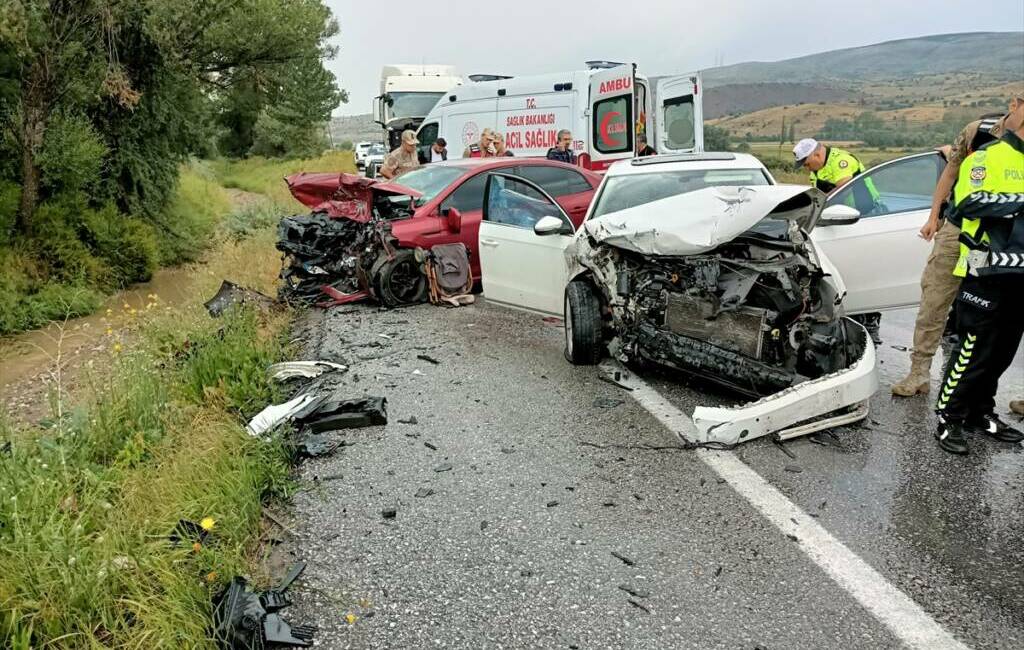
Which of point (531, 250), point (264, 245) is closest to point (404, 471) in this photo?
point (531, 250)

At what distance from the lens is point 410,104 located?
2216 cm

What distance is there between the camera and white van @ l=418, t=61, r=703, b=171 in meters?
12.5

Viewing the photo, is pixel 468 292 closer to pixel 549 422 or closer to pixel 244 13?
pixel 549 422

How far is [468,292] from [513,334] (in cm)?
161

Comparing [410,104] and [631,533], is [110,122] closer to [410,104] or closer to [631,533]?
[410,104]

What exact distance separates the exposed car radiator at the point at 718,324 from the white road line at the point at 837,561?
0.60 metres

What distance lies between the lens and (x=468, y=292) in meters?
8.34

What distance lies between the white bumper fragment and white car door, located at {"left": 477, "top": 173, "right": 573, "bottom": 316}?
7.14 ft

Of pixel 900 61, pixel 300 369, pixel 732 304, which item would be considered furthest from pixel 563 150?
pixel 900 61

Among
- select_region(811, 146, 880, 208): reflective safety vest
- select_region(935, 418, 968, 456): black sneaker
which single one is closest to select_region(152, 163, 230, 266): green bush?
select_region(811, 146, 880, 208): reflective safety vest

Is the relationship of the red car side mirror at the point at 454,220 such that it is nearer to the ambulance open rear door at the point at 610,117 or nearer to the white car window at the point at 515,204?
the white car window at the point at 515,204

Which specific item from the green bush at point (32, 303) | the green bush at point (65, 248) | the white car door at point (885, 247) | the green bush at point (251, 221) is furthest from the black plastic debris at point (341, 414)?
the green bush at point (251, 221)

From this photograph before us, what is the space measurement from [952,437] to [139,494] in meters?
4.26

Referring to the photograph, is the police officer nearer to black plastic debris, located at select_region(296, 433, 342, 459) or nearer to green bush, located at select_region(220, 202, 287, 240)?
black plastic debris, located at select_region(296, 433, 342, 459)
